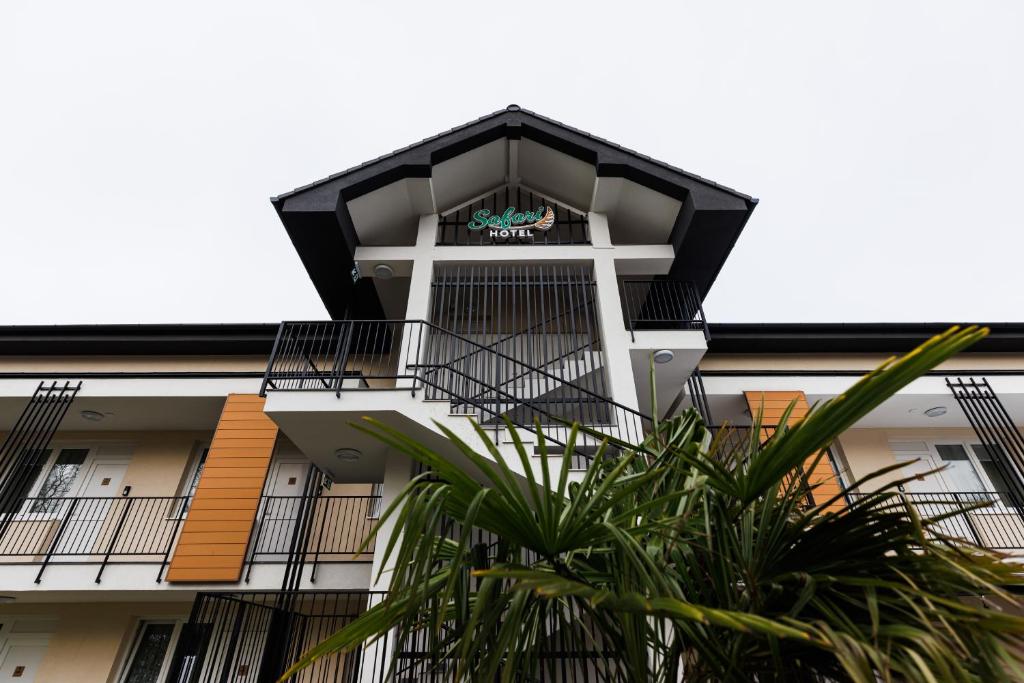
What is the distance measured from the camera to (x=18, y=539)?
8875 mm

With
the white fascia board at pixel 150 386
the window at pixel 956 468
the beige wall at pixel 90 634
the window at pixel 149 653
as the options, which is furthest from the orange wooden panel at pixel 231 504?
the window at pixel 956 468

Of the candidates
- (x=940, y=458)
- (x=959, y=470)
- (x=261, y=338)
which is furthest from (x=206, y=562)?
(x=959, y=470)

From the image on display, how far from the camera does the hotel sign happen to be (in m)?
8.91

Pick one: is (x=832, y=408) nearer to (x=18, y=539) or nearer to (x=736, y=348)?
(x=736, y=348)

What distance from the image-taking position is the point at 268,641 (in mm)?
6215

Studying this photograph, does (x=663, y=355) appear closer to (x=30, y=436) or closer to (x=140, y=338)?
(x=140, y=338)

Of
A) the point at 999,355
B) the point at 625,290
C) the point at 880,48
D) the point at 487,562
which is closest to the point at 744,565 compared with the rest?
the point at 487,562

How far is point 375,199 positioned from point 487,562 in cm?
687

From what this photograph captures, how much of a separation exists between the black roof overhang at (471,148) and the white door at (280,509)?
3.09m

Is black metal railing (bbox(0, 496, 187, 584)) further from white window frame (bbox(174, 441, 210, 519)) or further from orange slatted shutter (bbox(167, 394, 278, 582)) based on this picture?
orange slatted shutter (bbox(167, 394, 278, 582))

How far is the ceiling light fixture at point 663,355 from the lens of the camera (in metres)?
7.67

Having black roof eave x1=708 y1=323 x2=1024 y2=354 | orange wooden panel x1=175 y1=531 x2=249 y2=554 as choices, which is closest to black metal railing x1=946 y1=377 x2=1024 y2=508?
black roof eave x1=708 y1=323 x2=1024 y2=354

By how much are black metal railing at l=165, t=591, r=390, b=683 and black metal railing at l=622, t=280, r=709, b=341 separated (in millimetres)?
5602

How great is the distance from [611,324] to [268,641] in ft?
19.2
